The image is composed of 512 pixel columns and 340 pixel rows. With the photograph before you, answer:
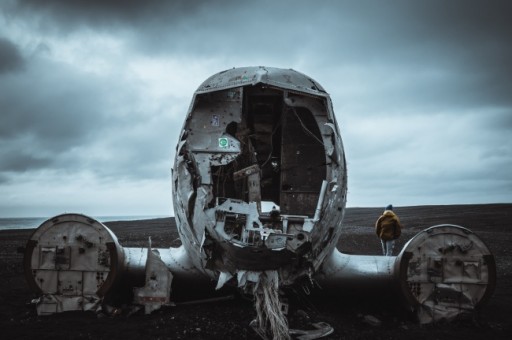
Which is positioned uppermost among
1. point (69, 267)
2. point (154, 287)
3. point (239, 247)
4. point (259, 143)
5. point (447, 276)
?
point (259, 143)

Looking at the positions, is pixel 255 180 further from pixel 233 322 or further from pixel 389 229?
pixel 389 229

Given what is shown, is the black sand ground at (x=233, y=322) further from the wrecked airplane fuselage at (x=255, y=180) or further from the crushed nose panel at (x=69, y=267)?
the wrecked airplane fuselage at (x=255, y=180)

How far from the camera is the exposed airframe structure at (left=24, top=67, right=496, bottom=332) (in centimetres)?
453

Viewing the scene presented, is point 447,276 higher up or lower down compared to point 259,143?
lower down

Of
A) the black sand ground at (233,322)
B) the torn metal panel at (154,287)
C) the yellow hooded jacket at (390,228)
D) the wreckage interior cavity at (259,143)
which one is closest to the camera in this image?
the black sand ground at (233,322)

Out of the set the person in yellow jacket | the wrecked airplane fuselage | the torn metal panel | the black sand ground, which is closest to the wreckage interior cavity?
the wrecked airplane fuselage

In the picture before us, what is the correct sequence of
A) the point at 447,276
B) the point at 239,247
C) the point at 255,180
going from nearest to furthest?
1. the point at 239,247
2. the point at 447,276
3. the point at 255,180

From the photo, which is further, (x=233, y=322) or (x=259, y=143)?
(x=259, y=143)

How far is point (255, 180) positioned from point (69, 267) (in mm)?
3071

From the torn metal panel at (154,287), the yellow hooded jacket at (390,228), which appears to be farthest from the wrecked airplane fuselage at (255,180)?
the yellow hooded jacket at (390,228)

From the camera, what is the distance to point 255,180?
593 centimetres

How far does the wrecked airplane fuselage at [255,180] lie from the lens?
448 centimetres

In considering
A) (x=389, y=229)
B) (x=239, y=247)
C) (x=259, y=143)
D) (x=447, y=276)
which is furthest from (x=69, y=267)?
(x=389, y=229)

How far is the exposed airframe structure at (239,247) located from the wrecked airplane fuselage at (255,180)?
2 centimetres
